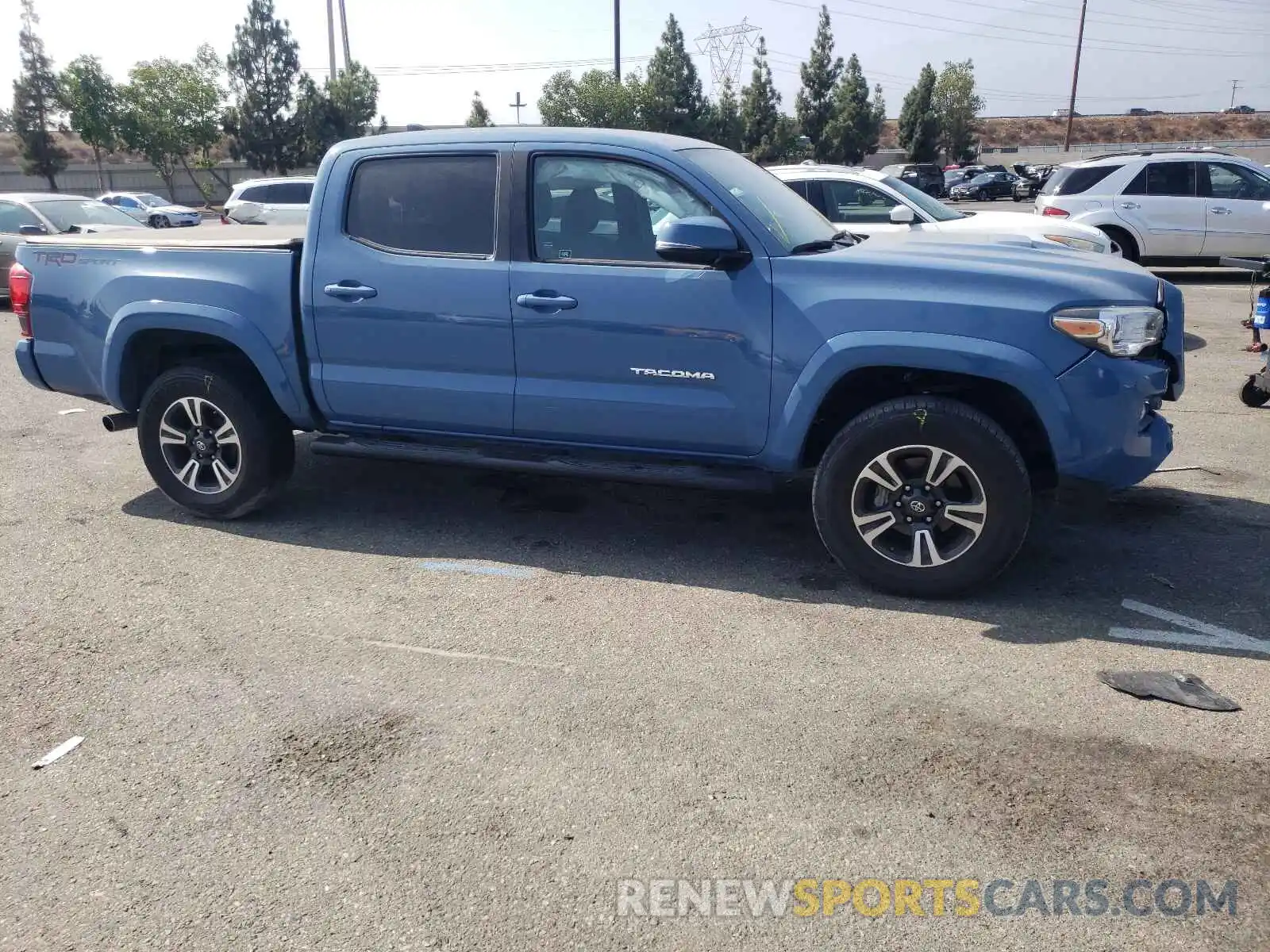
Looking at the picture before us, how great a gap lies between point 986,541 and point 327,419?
321 centimetres

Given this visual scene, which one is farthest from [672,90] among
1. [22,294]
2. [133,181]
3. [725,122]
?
[22,294]

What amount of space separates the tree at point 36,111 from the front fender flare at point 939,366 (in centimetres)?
6204

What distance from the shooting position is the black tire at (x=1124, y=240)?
14242mm

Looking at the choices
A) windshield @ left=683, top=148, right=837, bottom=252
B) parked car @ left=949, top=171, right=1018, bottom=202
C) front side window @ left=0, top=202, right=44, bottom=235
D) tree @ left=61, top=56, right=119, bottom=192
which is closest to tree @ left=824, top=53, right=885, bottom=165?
parked car @ left=949, top=171, right=1018, bottom=202

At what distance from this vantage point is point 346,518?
5.77 metres

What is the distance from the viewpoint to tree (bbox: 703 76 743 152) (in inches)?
2207

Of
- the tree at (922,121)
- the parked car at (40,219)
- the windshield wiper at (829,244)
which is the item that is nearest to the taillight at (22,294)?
the windshield wiper at (829,244)

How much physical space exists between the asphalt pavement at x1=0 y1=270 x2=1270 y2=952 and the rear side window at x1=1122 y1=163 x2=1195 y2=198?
9.71 metres

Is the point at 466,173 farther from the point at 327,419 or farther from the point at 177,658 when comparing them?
the point at 177,658

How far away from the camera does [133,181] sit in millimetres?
59781

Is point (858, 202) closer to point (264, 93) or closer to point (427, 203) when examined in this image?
point (427, 203)

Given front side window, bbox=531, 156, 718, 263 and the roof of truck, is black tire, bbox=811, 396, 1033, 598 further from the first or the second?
the roof of truck

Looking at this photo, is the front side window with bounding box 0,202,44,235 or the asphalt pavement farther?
the front side window with bounding box 0,202,44,235

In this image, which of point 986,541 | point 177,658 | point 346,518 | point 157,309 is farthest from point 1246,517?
point 157,309
